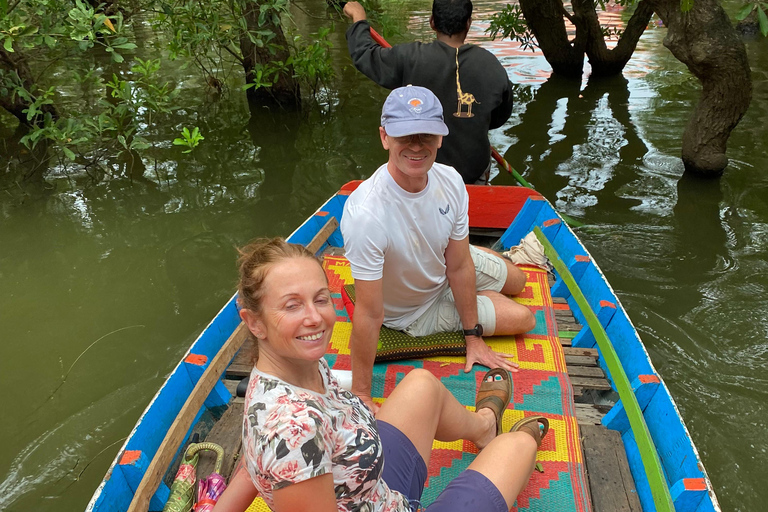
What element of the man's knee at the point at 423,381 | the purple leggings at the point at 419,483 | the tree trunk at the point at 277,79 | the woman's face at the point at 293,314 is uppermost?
the woman's face at the point at 293,314

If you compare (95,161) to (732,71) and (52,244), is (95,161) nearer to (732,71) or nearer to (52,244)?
(52,244)

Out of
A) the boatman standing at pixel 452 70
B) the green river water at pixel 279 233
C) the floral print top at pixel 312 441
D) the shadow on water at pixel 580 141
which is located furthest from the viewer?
the shadow on water at pixel 580 141

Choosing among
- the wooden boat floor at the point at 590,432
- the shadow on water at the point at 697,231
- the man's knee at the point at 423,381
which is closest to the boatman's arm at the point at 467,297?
the wooden boat floor at the point at 590,432

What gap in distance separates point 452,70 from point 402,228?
1528 mm

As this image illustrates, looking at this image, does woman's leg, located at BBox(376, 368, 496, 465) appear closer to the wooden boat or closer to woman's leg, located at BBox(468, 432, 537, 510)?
woman's leg, located at BBox(468, 432, 537, 510)

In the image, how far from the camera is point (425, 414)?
2.04 m

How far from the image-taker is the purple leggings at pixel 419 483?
1812 millimetres

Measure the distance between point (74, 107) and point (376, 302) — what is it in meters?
8.03

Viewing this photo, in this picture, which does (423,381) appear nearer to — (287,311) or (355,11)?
(287,311)

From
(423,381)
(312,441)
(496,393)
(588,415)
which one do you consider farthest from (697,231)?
(312,441)

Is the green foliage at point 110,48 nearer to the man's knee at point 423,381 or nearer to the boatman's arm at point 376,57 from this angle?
the boatman's arm at point 376,57

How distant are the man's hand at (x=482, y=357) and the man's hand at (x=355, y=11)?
236 cm

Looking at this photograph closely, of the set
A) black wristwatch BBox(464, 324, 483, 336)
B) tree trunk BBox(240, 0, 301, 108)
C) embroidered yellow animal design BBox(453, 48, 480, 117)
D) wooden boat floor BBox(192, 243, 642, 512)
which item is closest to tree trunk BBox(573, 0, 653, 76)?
tree trunk BBox(240, 0, 301, 108)

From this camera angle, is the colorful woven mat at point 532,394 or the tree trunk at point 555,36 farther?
the tree trunk at point 555,36
